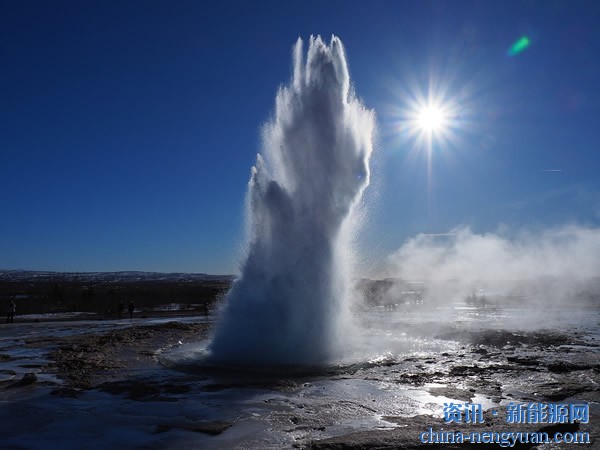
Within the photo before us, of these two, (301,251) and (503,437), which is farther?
(301,251)

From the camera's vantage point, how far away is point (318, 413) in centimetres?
682

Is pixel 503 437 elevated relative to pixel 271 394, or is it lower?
elevated

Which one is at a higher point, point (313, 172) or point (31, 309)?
point (313, 172)

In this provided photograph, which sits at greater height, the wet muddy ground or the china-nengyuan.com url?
the china-nengyuan.com url

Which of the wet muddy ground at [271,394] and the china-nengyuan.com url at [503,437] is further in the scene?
the wet muddy ground at [271,394]

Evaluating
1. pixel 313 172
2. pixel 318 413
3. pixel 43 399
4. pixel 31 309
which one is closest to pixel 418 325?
pixel 313 172

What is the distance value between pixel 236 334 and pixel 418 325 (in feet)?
38.1

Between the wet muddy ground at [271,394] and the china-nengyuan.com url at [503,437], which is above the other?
the china-nengyuan.com url at [503,437]

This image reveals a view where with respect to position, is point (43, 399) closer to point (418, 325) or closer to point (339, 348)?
point (339, 348)

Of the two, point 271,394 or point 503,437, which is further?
point 271,394

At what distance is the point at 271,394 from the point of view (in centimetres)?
805

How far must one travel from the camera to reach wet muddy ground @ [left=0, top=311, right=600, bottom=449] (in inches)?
228

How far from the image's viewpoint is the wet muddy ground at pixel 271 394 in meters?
5.79

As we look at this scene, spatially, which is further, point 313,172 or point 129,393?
point 313,172
